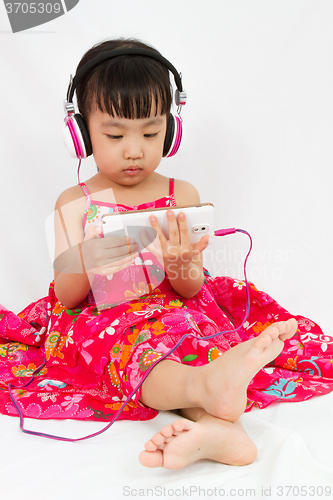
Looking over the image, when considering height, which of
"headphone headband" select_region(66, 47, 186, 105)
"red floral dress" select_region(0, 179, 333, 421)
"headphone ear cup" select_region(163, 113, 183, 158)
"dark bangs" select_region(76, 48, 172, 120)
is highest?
"headphone headband" select_region(66, 47, 186, 105)

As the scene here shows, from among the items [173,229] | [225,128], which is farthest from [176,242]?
[225,128]

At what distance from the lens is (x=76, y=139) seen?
105 cm

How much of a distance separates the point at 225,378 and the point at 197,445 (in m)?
0.10

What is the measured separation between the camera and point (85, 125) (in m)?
1.06

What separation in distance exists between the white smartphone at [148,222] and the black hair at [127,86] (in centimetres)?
22

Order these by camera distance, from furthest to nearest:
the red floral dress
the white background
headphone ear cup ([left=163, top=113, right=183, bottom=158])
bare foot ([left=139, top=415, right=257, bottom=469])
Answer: the white background < headphone ear cup ([left=163, top=113, right=183, bottom=158]) < the red floral dress < bare foot ([left=139, top=415, right=257, bottom=469])

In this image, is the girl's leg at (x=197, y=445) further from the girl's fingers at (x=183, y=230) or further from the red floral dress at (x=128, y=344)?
the girl's fingers at (x=183, y=230)

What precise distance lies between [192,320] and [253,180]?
32.7 inches

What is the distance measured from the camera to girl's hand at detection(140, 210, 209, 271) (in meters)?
0.95

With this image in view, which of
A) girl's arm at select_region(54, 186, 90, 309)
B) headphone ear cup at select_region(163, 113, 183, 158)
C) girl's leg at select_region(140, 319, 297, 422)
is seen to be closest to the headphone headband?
headphone ear cup at select_region(163, 113, 183, 158)

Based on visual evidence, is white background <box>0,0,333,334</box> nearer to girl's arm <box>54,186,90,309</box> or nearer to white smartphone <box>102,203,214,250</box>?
girl's arm <box>54,186,90,309</box>

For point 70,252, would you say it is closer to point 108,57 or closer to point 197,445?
point 108,57

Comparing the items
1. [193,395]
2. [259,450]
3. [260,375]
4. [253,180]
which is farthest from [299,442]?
[253,180]

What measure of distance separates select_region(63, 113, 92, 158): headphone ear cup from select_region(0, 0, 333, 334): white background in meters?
0.52
